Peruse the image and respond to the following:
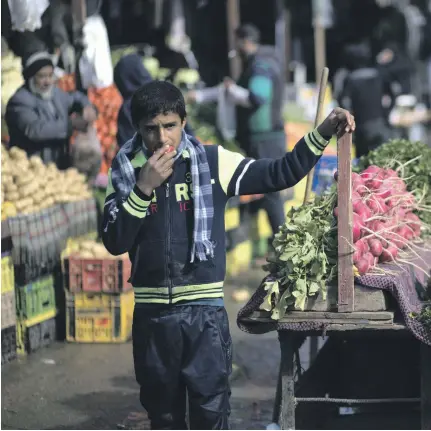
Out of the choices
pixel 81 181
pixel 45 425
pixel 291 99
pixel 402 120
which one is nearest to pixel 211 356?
pixel 45 425

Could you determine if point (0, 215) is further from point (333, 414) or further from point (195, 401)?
point (195, 401)

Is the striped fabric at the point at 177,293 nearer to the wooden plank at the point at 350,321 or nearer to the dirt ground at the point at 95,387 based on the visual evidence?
the wooden plank at the point at 350,321

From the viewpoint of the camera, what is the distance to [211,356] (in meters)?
4.53

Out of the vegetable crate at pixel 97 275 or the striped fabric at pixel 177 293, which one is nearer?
the striped fabric at pixel 177 293

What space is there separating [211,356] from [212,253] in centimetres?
43

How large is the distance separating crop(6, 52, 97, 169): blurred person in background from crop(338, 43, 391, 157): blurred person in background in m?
4.60

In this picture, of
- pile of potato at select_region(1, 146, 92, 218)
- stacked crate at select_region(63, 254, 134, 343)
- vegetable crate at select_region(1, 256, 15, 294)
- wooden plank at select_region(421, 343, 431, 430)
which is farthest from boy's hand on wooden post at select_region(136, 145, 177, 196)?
stacked crate at select_region(63, 254, 134, 343)

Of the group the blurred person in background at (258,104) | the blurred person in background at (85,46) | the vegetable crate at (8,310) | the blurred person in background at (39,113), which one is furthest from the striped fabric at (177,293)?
the blurred person in background at (85,46)

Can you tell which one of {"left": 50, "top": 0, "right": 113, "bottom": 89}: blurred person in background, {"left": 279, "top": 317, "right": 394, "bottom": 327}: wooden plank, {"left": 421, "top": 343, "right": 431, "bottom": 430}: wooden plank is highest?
{"left": 50, "top": 0, "right": 113, "bottom": 89}: blurred person in background

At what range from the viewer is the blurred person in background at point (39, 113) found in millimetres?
8969

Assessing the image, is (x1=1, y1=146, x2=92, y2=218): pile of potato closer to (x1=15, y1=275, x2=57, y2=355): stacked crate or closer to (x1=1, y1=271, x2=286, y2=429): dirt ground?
(x1=15, y1=275, x2=57, y2=355): stacked crate

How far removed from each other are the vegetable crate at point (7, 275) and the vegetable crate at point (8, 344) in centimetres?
28

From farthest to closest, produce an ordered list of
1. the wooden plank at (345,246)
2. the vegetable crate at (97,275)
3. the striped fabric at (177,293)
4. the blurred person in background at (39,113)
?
1. the blurred person in background at (39,113)
2. the vegetable crate at (97,275)
3. the wooden plank at (345,246)
4. the striped fabric at (177,293)

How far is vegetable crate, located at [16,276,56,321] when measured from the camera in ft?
25.6
